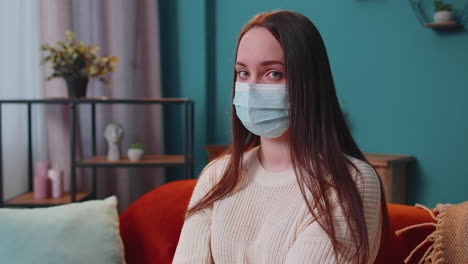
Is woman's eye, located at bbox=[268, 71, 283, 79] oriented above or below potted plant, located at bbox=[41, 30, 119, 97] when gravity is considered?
below

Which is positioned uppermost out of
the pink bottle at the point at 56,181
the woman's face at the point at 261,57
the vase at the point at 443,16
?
the vase at the point at 443,16

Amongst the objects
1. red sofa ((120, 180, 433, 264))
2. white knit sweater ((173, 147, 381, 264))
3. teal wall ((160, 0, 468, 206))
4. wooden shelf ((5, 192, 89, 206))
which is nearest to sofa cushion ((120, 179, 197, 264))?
red sofa ((120, 180, 433, 264))

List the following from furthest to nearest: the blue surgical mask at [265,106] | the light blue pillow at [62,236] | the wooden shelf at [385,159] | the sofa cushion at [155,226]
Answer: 1. the wooden shelf at [385,159]
2. the sofa cushion at [155,226]
3. the light blue pillow at [62,236]
4. the blue surgical mask at [265,106]

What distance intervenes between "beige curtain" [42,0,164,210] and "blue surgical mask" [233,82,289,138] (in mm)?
2145

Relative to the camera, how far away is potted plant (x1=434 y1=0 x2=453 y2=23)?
252 centimetres

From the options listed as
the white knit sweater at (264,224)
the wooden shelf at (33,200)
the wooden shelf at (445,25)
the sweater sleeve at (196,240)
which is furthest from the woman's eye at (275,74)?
the wooden shelf at (33,200)

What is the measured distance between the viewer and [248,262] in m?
1.09

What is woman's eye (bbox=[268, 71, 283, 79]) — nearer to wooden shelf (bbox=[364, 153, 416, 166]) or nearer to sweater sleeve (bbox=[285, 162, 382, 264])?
sweater sleeve (bbox=[285, 162, 382, 264])

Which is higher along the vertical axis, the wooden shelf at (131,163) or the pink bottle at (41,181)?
the wooden shelf at (131,163)

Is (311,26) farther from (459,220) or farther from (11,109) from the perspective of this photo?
(11,109)

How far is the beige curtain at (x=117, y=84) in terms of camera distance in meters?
3.02

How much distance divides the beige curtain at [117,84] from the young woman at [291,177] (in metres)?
2.11

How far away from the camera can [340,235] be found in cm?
98

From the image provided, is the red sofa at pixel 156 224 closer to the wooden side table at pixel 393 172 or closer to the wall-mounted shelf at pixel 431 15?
the wooden side table at pixel 393 172
